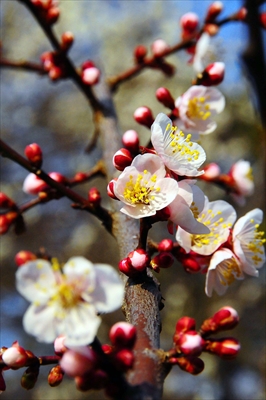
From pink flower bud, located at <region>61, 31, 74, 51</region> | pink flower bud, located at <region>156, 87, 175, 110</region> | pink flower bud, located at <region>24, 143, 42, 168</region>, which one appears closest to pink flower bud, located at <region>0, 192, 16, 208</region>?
pink flower bud, located at <region>24, 143, 42, 168</region>

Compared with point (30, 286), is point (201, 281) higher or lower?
lower

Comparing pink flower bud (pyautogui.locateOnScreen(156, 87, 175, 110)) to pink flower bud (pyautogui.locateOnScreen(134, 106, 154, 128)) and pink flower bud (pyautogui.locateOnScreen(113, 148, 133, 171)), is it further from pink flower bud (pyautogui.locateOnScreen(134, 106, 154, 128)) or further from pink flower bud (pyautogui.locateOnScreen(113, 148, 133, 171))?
pink flower bud (pyautogui.locateOnScreen(113, 148, 133, 171))

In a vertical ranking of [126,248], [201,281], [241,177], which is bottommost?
[201,281]

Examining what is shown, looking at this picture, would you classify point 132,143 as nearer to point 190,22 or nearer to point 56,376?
point 56,376

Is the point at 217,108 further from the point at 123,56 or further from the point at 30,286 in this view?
the point at 123,56

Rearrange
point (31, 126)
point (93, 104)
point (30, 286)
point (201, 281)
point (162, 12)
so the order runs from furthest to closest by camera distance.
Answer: point (162, 12) → point (31, 126) → point (201, 281) → point (93, 104) → point (30, 286)

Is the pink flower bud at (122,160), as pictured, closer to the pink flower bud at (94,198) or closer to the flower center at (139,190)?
the flower center at (139,190)

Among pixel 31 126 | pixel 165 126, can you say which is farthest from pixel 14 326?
pixel 165 126

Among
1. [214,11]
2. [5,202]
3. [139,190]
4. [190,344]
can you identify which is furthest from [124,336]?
[214,11]
